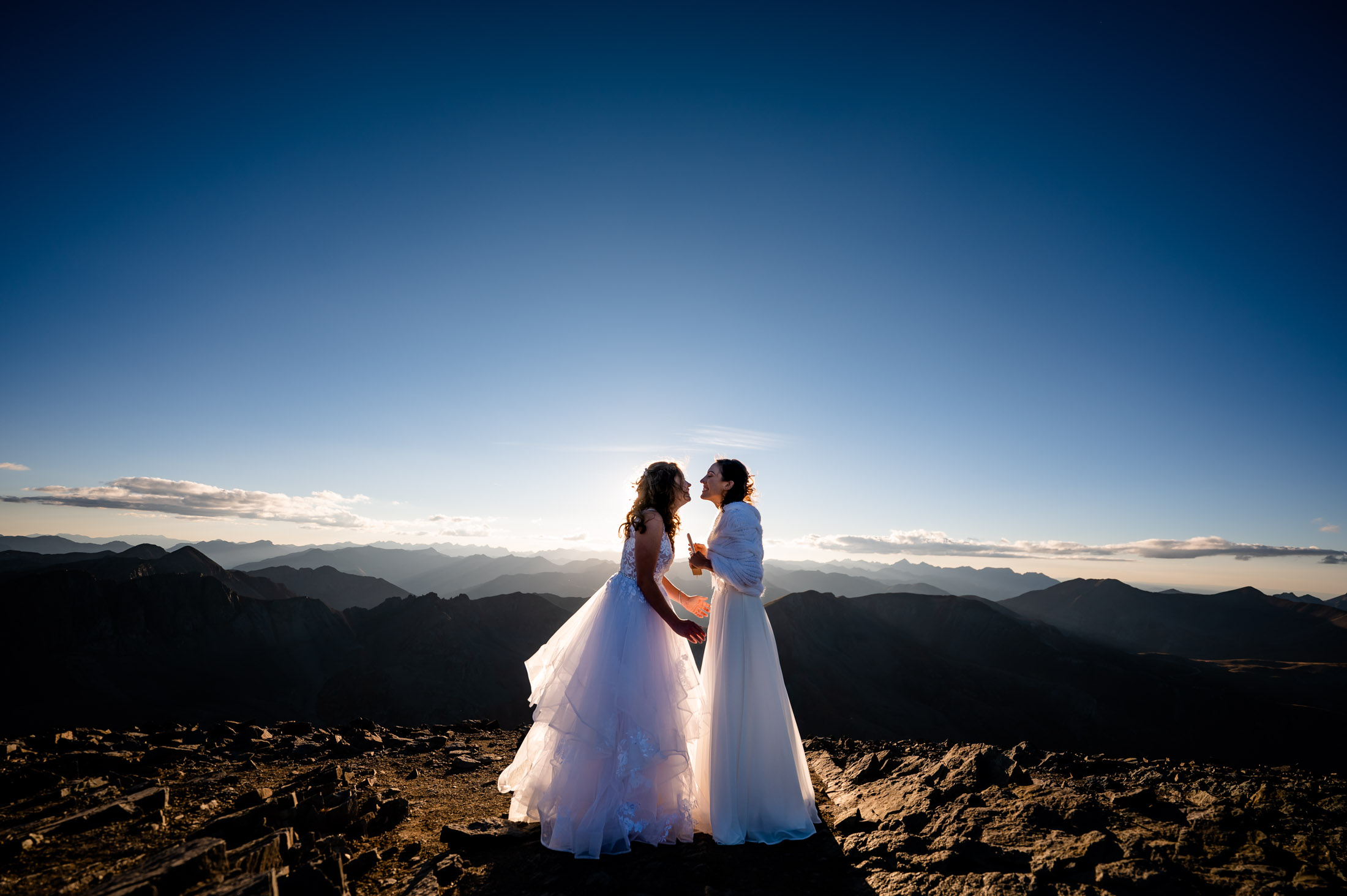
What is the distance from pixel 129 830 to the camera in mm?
3973

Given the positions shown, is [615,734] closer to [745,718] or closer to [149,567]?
[745,718]

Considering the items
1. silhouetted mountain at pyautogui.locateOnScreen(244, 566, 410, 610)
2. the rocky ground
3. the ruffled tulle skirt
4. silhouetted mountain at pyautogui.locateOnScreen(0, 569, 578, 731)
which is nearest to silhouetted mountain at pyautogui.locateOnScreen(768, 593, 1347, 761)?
silhouetted mountain at pyautogui.locateOnScreen(0, 569, 578, 731)

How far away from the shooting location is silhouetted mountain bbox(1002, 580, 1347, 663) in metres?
122

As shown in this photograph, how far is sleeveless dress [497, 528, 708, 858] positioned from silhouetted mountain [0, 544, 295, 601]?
98.7 meters

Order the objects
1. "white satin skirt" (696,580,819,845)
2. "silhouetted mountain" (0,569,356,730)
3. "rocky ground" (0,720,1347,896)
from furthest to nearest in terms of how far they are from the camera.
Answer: "silhouetted mountain" (0,569,356,730), "white satin skirt" (696,580,819,845), "rocky ground" (0,720,1347,896)

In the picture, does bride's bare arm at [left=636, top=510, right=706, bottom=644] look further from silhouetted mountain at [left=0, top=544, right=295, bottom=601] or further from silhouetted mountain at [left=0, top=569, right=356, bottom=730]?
silhouetted mountain at [left=0, top=544, right=295, bottom=601]

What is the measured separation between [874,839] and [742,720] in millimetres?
1326

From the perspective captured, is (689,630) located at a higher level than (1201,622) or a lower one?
higher

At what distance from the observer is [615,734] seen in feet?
14.5

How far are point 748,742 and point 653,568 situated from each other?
1.70 m

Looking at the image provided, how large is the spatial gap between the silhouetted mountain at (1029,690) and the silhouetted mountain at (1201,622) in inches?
1493

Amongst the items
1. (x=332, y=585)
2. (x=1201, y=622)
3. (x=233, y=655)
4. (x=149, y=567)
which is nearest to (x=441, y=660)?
(x=233, y=655)

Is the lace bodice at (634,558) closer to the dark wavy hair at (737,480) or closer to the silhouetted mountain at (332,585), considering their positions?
the dark wavy hair at (737,480)

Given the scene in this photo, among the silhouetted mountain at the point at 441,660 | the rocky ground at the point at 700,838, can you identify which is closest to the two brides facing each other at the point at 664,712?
the rocky ground at the point at 700,838
